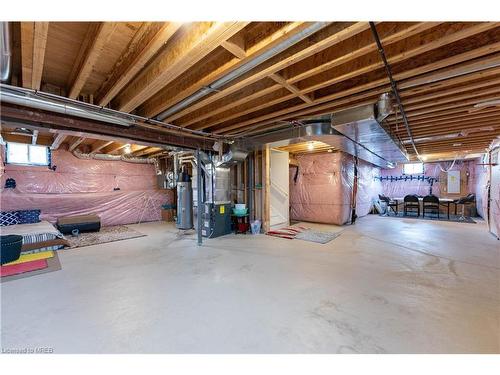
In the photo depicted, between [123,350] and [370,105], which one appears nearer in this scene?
[123,350]

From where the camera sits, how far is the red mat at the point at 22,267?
9.34 ft

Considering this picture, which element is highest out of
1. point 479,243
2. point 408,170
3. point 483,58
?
point 483,58

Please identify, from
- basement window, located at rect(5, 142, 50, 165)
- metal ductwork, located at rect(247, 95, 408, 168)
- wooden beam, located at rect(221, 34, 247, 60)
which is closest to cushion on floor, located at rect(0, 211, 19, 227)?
basement window, located at rect(5, 142, 50, 165)

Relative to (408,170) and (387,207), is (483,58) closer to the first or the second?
(387,207)

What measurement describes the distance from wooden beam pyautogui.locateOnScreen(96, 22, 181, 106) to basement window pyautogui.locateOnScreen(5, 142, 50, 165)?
492 cm

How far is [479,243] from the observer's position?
14.0ft

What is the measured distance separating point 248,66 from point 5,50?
1.84m

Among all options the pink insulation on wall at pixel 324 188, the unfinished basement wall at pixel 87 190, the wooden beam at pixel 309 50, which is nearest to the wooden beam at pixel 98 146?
the unfinished basement wall at pixel 87 190

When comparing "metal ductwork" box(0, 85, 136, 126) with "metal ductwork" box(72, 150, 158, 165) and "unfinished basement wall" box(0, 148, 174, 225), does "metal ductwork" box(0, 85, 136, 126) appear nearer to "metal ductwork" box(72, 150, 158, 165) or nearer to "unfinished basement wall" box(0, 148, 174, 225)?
"unfinished basement wall" box(0, 148, 174, 225)

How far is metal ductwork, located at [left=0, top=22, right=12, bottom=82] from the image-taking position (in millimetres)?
1381

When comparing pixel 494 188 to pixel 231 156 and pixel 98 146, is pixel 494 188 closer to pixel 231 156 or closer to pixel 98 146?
pixel 231 156
